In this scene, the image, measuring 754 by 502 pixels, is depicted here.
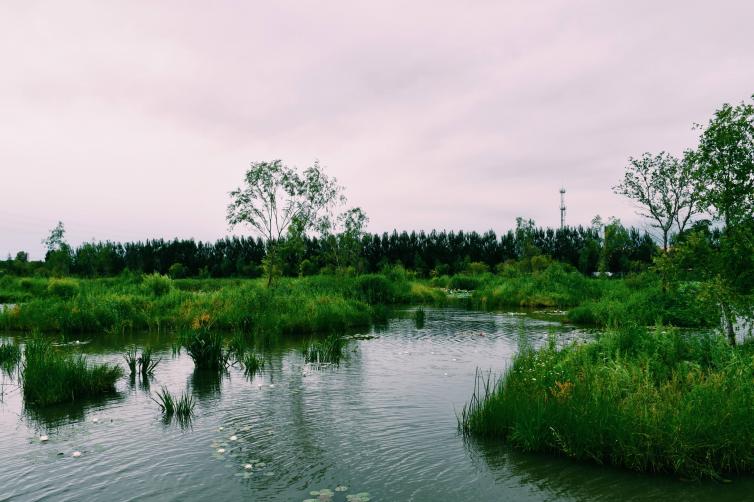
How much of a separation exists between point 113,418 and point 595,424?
347 inches

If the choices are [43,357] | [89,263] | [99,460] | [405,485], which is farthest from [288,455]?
[89,263]

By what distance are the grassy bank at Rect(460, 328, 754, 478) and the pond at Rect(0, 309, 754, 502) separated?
0.29 metres

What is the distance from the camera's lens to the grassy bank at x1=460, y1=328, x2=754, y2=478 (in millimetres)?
7137

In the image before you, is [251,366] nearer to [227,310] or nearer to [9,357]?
[9,357]

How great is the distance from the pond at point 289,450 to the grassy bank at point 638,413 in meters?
0.29

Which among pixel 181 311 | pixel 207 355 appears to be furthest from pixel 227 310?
pixel 207 355

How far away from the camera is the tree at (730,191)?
11102 millimetres

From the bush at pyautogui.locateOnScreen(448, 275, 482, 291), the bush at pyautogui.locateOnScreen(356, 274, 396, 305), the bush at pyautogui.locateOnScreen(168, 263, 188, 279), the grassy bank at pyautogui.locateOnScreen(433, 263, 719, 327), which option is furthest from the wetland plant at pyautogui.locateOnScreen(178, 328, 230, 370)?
the bush at pyautogui.locateOnScreen(168, 263, 188, 279)

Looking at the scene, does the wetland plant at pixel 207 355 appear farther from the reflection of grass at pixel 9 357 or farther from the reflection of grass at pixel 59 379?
the reflection of grass at pixel 9 357

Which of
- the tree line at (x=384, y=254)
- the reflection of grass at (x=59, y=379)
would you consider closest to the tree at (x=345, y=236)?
the tree line at (x=384, y=254)

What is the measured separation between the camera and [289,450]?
335 inches

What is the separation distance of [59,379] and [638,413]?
1142cm

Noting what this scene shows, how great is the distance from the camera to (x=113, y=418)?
402 inches

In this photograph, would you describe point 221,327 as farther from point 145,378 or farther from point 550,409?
point 550,409
